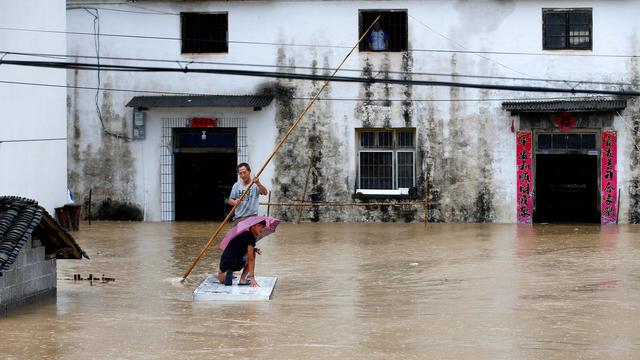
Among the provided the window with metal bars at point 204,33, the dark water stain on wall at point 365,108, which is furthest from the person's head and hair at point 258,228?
the window with metal bars at point 204,33

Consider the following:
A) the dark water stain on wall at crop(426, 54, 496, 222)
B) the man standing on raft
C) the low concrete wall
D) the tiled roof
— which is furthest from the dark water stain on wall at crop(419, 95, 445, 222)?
the tiled roof

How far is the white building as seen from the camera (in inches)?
992

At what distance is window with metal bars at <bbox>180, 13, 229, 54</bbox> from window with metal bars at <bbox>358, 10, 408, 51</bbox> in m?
3.25

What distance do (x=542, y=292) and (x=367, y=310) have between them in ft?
8.23

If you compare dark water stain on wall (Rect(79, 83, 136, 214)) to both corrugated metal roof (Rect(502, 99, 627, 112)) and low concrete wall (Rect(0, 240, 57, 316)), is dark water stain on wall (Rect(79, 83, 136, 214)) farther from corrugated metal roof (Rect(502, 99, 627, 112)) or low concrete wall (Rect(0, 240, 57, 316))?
low concrete wall (Rect(0, 240, 57, 316))

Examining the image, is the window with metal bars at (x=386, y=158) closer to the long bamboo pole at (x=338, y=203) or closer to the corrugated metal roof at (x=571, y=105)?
the long bamboo pole at (x=338, y=203)

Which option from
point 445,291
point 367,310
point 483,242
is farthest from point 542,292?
point 483,242

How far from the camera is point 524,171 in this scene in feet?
83.4

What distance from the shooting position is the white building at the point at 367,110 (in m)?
25.2

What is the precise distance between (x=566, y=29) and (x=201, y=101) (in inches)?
337

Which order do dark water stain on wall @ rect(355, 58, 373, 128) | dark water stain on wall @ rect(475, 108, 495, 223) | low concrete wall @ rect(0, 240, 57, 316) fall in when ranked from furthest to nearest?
dark water stain on wall @ rect(355, 58, 373, 128) → dark water stain on wall @ rect(475, 108, 495, 223) → low concrete wall @ rect(0, 240, 57, 316)

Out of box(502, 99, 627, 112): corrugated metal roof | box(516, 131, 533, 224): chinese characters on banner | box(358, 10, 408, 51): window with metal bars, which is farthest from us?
box(358, 10, 408, 51): window with metal bars

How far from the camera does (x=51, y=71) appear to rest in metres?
22.4

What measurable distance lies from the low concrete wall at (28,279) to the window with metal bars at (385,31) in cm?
1390
